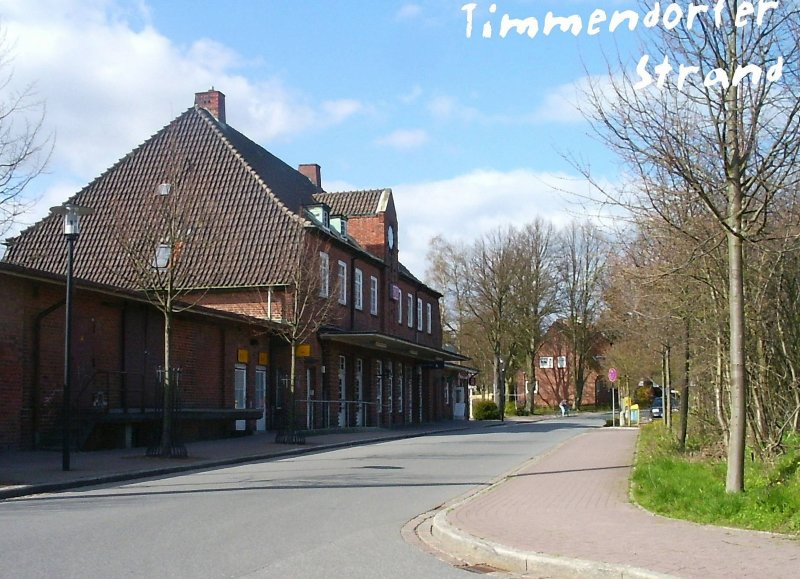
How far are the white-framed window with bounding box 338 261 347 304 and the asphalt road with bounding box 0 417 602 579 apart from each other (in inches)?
703

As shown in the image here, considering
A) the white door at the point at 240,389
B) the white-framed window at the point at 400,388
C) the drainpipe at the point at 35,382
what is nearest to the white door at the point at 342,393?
the white door at the point at 240,389

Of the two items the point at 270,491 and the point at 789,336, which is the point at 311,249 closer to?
the point at 270,491

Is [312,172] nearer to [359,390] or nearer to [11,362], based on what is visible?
[359,390]

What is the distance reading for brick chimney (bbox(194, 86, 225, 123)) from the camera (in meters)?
39.5

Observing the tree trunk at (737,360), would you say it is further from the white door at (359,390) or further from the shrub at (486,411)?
the shrub at (486,411)

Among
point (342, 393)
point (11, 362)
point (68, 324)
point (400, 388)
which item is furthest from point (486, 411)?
point (68, 324)

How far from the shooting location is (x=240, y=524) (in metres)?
11.1

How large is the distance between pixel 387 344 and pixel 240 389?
9660 mm

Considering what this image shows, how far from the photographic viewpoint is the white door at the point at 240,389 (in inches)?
1179

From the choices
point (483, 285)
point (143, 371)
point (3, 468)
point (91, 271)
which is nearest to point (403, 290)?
point (483, 285)

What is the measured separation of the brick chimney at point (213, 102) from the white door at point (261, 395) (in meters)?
12.3

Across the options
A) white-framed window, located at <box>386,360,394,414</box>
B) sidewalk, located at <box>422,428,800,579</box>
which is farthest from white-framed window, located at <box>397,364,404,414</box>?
sidewalk, located at <box>422,428,800,579</box>

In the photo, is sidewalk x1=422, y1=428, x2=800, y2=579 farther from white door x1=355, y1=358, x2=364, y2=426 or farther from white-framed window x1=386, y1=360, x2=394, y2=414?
white-framed window x1=386, y1=360, x2=394, y2=414

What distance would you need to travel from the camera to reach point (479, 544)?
30.8ft
